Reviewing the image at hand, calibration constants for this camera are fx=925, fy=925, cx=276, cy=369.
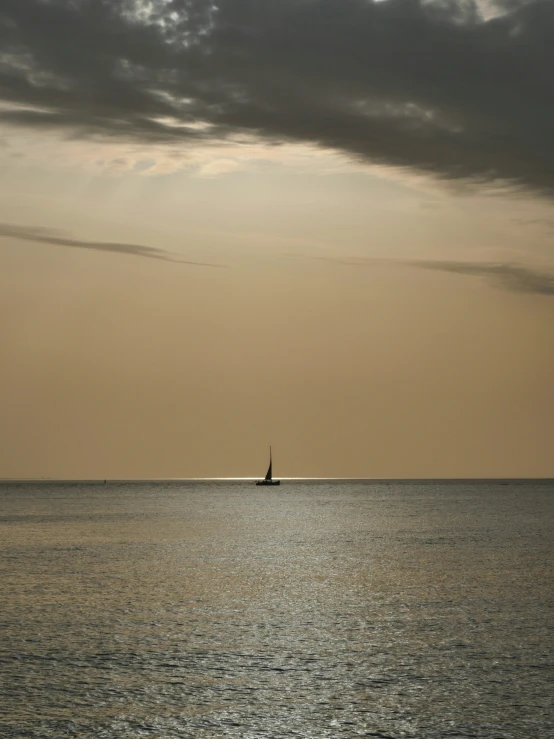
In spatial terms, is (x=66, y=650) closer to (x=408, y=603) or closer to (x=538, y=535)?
(x=408, y=603)

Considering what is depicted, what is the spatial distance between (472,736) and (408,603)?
78.8ft

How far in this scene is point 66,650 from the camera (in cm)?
3534

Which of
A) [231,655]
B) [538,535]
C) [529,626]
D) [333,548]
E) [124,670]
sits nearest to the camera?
[124,670]

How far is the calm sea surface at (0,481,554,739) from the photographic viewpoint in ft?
85.2

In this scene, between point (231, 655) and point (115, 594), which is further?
point (115, 594)

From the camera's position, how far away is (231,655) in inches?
1353

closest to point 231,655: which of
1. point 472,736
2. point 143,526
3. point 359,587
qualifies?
point 472,736

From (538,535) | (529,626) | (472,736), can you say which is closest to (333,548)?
(538,535)

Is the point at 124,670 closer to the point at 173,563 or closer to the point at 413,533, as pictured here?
the point at 173,563

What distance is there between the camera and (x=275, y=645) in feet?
118

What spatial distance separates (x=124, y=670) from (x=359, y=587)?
25.6 meters

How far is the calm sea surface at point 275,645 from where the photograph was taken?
2597 cm

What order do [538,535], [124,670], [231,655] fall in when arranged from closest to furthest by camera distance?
1. [124,670]
2. [231,655]
3. [538,535]

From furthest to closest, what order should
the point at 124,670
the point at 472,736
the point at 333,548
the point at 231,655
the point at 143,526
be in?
1. the point at 143,526
2. the point at 333,548
3. the point at 231,655
4. the point at 124,670
5. the point at 472,736
